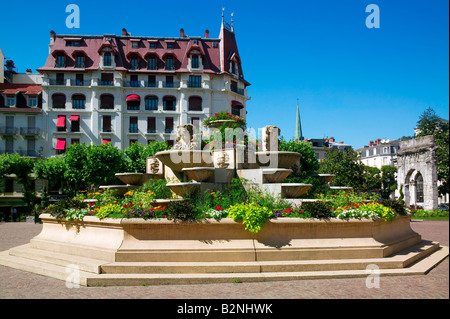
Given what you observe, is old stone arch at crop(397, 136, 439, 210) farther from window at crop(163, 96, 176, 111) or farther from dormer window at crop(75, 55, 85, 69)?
dormer window at crop(75, 55, 85, 69)

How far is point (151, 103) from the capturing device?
52.9m

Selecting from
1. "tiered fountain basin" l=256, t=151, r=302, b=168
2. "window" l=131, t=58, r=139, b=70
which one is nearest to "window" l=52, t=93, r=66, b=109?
"window" l=131, t=58, r=139, b=70

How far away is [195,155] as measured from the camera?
14.2 m

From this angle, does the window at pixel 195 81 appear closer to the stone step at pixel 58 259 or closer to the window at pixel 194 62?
the window at pixel 194 62

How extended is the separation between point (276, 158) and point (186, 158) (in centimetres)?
325

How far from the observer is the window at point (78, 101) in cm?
5188

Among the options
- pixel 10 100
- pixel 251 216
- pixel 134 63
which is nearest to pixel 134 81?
pixel 134 63

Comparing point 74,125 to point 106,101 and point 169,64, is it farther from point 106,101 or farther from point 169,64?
point 169,64

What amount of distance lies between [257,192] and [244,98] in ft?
152

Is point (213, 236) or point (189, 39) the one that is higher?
point (189, 39)

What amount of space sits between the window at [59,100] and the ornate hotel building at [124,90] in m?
0.12

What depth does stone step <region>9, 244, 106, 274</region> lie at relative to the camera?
9.29 meters
